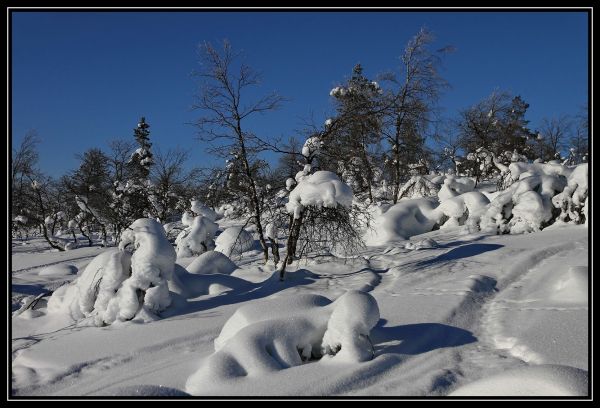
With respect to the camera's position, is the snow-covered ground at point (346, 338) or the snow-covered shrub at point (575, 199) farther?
the snow-covered shrub at point (575, 199)

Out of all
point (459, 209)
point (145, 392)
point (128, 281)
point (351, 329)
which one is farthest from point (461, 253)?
point (145, 392)

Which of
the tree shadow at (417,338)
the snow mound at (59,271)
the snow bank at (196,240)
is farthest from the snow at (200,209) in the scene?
the tree shadow at (417,338)

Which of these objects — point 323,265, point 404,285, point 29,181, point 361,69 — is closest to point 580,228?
point 404,285

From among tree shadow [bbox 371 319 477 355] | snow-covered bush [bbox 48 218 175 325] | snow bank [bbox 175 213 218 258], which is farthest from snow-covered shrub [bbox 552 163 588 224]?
snow bank [bbox 175 213 218 258]

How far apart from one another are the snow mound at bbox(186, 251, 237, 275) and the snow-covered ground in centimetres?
109

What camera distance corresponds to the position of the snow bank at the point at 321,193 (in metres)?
7.83

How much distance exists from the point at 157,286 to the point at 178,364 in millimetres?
2553

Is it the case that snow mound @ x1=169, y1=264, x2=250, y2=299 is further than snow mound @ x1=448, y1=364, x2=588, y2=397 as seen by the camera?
Yes

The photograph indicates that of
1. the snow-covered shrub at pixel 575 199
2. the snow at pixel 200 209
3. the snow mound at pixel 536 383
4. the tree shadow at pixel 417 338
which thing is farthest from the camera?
the snow at pixel 200 209

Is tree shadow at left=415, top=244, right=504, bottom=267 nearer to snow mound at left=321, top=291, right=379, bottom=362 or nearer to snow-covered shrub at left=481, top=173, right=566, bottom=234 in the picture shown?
snow-covered shrub at left=481, top=173, right=566, bottom=234

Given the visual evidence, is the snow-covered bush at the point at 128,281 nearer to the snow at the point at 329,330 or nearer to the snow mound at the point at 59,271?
the snow at the point at 329,330

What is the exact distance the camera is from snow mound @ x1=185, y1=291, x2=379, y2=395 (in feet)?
14.5

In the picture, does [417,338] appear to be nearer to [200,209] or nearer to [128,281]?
[128,281]

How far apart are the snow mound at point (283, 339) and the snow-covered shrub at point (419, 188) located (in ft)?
56.8
